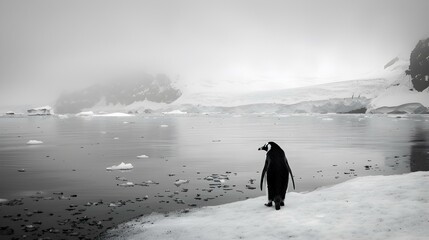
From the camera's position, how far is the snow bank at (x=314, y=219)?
6.83 m

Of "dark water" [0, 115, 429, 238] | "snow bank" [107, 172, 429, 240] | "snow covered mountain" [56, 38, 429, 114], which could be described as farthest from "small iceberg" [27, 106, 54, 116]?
"snow bank" [107, 172, 429, 240]

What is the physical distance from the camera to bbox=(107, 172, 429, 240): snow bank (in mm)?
6828

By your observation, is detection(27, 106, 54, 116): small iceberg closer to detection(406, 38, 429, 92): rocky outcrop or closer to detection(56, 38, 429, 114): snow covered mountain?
detection(56, 38, 429, 114): snow covered mountain

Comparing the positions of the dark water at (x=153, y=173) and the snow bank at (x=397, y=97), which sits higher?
the snow bank at (x=397, y=97)

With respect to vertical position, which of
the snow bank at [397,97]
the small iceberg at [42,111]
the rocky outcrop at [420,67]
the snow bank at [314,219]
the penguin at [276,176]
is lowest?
the snow bank at [314,219]

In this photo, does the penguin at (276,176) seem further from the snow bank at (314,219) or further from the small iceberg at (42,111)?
the small iceberg at (42,111)

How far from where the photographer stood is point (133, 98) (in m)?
176

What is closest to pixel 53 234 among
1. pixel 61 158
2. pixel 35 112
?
pixel 61 158

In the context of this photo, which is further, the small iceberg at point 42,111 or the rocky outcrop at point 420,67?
the small iceberg at point 42,111

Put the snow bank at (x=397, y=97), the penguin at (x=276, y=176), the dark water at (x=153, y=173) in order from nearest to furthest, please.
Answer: the penguin at (x=276, y=176), the dark water at (x=153, y=173), the snow bank at (x=397, y=97)

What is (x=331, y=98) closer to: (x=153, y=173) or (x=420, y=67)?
(x=420, y=67)

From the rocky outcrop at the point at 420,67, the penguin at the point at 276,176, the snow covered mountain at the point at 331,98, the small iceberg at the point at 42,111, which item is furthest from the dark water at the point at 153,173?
the small iceberg at the point at 42,111

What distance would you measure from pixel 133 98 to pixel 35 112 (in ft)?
173

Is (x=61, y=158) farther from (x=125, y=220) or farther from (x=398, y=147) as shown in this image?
(x=398, y=147)
